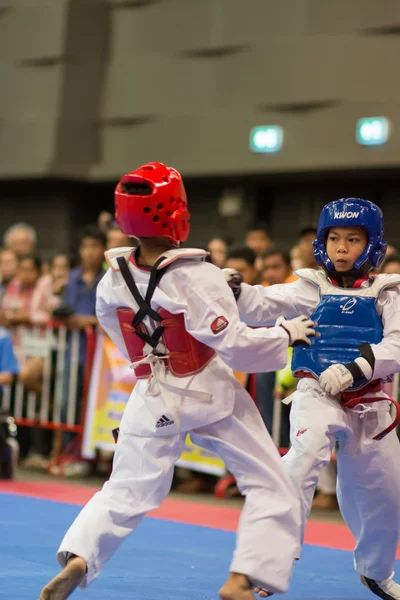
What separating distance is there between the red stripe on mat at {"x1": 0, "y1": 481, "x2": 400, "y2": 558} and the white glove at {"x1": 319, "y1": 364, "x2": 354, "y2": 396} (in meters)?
1.90

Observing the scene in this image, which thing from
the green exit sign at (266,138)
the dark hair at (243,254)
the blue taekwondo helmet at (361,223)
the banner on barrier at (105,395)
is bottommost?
the banner on barrier at (105,395)

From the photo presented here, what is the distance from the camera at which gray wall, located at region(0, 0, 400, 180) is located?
11.2m

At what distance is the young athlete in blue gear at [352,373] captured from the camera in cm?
425

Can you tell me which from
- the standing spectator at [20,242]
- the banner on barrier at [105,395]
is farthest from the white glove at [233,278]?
the standing spectator at [20,242]

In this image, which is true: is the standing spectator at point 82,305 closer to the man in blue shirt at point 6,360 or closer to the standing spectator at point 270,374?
the man in blue shirt at point 6,360

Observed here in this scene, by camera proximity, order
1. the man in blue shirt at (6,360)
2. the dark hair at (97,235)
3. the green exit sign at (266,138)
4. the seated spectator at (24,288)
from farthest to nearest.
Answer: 1. the green exit sign at (266,138)
2. the seated spectator at (24,288)
3. the dark hair at (97,235)
4. the man in blue shirt at (6,360)

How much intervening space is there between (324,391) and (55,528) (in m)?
2.38

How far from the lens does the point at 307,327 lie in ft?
12.6

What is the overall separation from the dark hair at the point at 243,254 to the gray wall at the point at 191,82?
12.0ft

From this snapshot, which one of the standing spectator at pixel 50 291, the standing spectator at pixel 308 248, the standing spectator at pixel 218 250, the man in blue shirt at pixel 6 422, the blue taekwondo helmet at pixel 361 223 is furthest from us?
the standing spectator at pixel 50 291

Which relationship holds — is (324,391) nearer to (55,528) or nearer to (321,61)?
(55,528)

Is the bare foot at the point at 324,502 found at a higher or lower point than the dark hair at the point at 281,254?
lower

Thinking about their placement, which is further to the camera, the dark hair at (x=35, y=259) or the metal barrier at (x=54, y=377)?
the dark hair at (x=35, y=259)

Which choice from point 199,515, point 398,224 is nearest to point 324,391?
point 199,515
